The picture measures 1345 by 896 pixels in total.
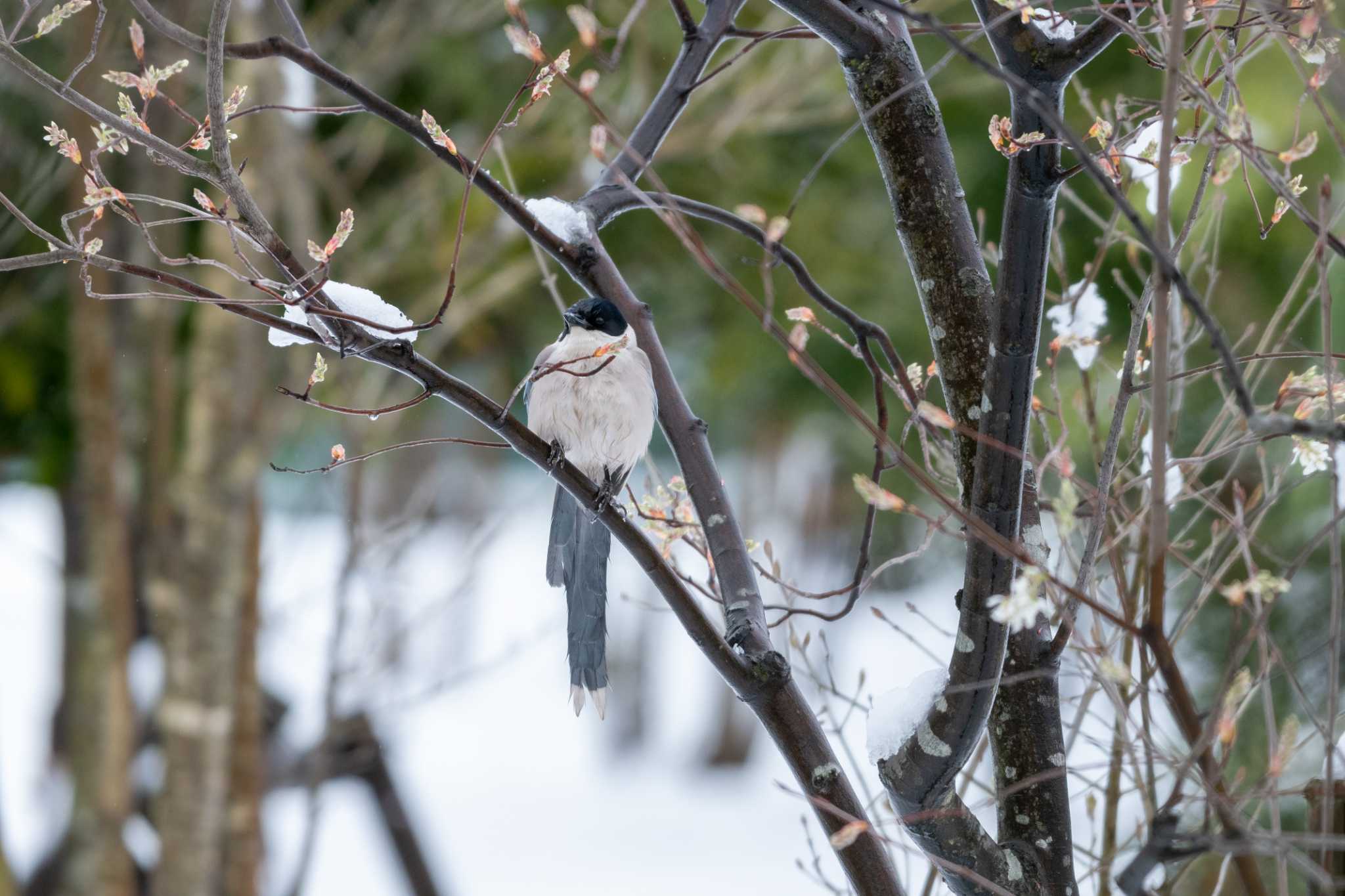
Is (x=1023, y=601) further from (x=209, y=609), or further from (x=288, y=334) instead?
(x=209, y=609)

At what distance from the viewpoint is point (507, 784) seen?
899 cm

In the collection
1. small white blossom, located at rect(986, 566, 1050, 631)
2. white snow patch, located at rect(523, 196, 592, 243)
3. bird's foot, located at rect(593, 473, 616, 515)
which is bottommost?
small white blossom, located at rect(986, 566, 1050, 631)

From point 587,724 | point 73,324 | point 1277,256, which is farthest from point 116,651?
point 587,724

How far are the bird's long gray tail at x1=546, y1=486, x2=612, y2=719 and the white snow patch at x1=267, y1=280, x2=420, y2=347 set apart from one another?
23.1 inches

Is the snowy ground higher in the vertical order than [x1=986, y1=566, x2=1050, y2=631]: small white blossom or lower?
higher

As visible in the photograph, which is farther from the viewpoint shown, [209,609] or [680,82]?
[209,609]

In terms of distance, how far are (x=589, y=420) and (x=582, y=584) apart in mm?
518

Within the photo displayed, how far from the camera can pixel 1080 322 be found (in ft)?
5.15

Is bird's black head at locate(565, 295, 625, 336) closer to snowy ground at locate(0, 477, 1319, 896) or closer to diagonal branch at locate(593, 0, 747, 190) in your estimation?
diagonal branch at locate(593, 0, 747, 190)

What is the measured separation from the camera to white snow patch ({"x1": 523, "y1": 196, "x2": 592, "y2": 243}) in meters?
1.65

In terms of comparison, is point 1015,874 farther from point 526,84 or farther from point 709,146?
point 709,146

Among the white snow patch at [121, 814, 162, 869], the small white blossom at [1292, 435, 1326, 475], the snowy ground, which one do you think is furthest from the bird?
the white snow patch at [121, 814, 162, 869]

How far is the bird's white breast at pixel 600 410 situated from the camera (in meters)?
2.33

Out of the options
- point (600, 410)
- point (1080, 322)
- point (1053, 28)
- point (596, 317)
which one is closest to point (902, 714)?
point (1080, 322)
